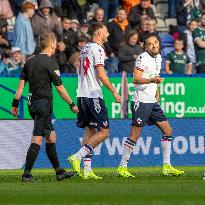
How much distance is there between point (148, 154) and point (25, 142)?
2284 millimetres

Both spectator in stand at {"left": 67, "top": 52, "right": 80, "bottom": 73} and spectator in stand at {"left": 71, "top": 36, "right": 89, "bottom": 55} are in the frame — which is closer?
spectator in stand at {"left": 67, "top": 52, "right": 80, "bottom": 73}

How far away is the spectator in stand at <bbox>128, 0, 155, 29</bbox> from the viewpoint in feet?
91.7

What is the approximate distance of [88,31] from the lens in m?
27.6

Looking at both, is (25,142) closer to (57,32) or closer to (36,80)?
(36,80)

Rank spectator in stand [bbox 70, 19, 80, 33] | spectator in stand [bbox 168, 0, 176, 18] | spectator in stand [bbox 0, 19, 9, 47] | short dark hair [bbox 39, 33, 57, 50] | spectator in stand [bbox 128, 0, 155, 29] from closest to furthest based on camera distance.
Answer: short dark hair [bbox 39, 33, 57, 50]
spectator in stand [bbox 0, 19, 9, 47]
spectator in stand [bbox 70, 19, 80, 33]
spectator in stand [bbox 128, 0, 155, 29]
spectator in stand [bbox 168, 0, 176, 18]

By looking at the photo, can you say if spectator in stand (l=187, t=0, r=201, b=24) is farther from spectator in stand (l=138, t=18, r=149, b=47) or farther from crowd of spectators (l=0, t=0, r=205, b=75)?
spectator in stand (l=138, t=18, r=149, b=47)

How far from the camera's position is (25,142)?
68.3 ft

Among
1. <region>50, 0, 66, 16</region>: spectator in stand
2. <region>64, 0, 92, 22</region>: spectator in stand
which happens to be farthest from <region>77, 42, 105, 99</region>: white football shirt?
<region>64, 0, 92, 22</region>: spectator in stand

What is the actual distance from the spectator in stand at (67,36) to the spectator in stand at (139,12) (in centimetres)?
167

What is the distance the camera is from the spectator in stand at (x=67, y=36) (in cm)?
2652

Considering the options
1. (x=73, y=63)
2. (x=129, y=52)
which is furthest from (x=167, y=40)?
(x=73, y=63)

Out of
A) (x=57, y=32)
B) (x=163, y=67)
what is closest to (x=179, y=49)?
(x=163, y=67)

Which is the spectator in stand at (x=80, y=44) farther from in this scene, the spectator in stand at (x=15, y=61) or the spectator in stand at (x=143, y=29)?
the spectator in stand at (x=15, y=61)

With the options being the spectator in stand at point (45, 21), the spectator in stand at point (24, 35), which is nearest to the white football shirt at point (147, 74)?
the spectator in stand at point (24, 35)
